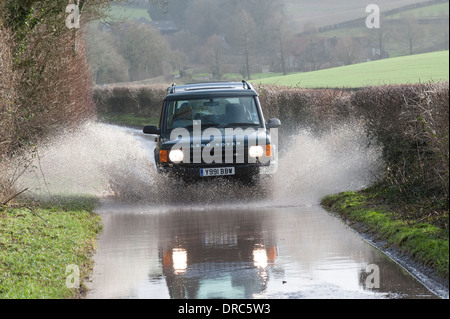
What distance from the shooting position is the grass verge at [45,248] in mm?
7871

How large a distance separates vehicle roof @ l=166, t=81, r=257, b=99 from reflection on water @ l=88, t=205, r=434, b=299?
3.12 meters

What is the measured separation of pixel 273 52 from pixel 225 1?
18.6m

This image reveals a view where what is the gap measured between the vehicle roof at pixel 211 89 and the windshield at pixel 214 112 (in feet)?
0.46

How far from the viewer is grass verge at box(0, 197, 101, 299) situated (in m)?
7.87

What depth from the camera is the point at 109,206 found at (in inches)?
572

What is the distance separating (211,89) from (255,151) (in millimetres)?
2077

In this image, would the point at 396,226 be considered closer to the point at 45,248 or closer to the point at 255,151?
the point at 255,151

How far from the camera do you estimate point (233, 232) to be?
10875 millimetres

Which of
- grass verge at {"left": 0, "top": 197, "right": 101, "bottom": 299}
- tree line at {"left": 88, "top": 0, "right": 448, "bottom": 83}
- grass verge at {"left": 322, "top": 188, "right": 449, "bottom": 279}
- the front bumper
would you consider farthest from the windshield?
tree line at {"left": 88, "top": 0, "right": 448, "bottom": 83}

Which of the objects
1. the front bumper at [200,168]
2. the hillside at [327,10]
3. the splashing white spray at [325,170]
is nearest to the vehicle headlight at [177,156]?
the front bumper at [200,168]

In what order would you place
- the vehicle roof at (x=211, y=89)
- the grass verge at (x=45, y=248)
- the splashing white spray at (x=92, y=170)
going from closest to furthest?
1. the grass verge at (x=45, y=248)
2. the vehicle roof at (x=211, y=89)
3. the splashing white spray at (x=92, y=170)

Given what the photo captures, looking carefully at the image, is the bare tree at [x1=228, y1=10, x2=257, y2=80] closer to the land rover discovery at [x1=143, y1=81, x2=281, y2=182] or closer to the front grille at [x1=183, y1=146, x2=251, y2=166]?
the land rover discovery at [x1=143, y1=81, x2=281, y2=182]

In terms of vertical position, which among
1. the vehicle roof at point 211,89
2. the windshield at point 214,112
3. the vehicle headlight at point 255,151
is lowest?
the vehicle headlight at point 255,151

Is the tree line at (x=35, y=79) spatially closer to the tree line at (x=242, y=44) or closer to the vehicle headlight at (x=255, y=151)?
the vehicle headlight at (x=255, y=151)
